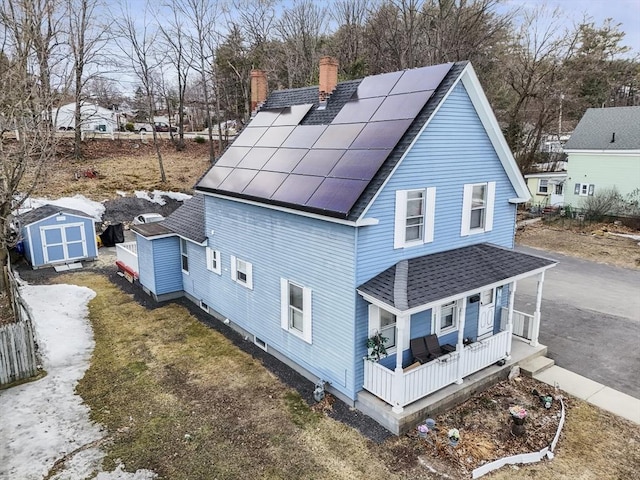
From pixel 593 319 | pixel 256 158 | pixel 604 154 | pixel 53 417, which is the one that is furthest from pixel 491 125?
pixel 604 154

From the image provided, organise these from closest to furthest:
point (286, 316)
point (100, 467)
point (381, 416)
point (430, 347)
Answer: point (100, 467), point (381, 416), point (430, 347), point (286, 316)

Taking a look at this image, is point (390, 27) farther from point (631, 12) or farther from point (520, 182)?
point (520, 182)

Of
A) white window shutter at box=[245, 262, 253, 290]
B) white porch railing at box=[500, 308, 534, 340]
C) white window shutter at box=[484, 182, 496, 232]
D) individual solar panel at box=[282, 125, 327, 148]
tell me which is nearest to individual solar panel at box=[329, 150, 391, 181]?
individual solar panel at box=[282, 125, 327, 148]

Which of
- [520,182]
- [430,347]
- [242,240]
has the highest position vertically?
[520,182]

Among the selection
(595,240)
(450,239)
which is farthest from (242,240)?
(595,240)

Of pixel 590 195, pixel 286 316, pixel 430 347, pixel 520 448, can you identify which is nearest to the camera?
pixel 520 448

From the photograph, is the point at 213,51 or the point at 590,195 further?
the point at 213,51

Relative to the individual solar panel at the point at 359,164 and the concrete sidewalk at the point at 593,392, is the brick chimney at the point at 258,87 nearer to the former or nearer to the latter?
the individual solar panel at the point at 359,164
